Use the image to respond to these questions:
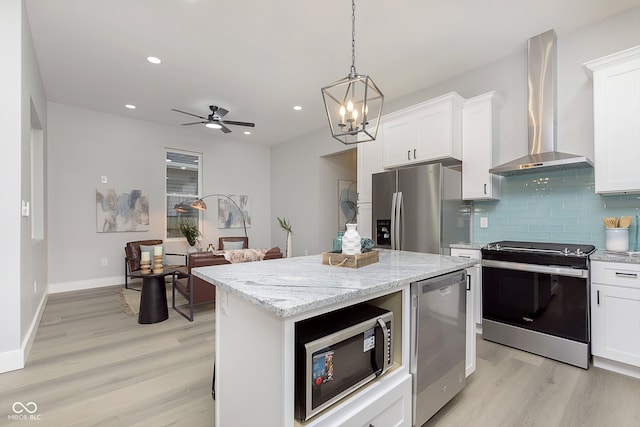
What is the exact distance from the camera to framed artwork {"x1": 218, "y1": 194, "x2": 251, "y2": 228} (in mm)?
6457

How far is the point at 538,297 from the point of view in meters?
2.60

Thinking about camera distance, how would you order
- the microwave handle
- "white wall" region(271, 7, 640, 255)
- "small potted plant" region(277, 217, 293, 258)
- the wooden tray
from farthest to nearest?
1. "small potted plant" region(277, 217, 293, 258)
2. "white wall" region(271, 7, 640, 255)
3. the wooden tray
4. the microwave handle

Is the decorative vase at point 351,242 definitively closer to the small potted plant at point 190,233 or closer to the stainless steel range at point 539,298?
the stainless steel range at point 539,298

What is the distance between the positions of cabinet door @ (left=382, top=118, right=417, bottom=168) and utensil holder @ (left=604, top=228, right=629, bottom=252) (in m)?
1.94

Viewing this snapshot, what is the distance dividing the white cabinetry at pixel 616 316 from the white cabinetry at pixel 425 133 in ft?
5.69

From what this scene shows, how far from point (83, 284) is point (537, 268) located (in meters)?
6.31

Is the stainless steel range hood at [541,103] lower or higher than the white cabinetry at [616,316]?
higher

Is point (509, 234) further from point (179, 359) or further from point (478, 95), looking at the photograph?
point (179, 359)

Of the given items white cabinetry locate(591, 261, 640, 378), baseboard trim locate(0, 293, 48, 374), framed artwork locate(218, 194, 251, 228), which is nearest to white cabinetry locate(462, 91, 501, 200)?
white cabinetry locate(591, 261, 640, 378)

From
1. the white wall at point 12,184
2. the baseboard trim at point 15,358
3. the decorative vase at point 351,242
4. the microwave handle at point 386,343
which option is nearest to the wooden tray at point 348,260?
the decorative vase at point 351,242

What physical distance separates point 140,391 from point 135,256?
11.2 ft

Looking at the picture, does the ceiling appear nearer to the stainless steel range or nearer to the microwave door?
the stainless steel range

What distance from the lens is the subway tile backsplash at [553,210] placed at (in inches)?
108

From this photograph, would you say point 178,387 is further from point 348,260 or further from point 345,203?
point 345,203
